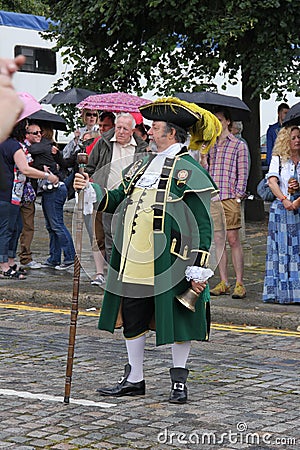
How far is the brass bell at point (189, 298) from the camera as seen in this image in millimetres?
6055

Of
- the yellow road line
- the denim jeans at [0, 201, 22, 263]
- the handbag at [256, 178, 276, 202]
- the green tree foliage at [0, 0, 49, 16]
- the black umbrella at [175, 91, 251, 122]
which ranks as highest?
the green tree foliage at [0, 0, 49, 16]

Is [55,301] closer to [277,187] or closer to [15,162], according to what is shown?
[15,162]

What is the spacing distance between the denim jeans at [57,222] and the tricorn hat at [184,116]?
17.9 ft

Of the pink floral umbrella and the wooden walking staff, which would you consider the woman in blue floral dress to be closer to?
the pink floral umbrella

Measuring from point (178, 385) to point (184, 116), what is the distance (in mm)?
1669

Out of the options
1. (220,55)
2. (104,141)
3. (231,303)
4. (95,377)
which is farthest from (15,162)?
(220,55)

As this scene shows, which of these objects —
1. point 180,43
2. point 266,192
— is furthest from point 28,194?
point 180,43

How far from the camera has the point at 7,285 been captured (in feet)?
34.8

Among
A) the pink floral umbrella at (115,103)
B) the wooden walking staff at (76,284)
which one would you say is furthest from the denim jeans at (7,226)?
the wooden walking staff at (76,284)

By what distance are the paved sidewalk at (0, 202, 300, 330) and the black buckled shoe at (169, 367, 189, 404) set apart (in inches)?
38.1

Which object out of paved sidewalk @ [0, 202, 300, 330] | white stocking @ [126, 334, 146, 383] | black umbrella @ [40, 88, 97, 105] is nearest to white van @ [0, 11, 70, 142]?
black umbrella @ [40, 88, 97, 105]

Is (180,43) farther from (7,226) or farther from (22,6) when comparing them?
(22,6)

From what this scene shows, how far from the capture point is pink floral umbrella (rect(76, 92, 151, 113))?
35.8 feet

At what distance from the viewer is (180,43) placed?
15688mm
